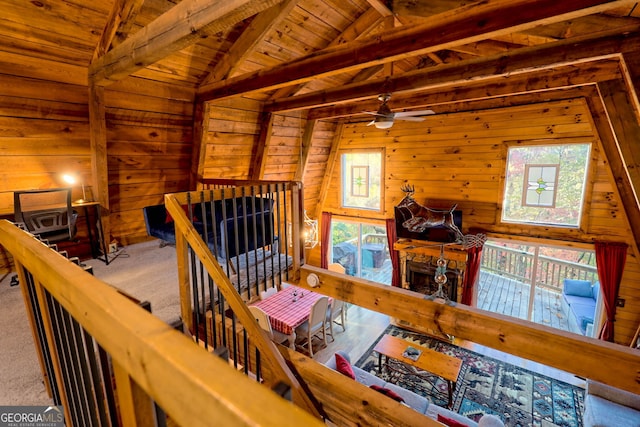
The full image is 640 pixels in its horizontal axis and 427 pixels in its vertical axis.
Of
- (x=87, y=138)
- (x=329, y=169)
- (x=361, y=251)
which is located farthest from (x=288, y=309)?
(x=87, y=138)

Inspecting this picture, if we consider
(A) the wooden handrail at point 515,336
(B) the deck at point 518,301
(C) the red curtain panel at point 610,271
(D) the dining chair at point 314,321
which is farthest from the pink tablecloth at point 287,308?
(C) the red curtain panel at point 610,271

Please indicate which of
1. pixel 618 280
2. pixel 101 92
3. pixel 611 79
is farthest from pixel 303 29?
pixel 618 280

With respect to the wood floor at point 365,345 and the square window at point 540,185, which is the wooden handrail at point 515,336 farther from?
the square window at point 540,185

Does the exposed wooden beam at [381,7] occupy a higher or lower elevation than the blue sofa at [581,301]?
higher

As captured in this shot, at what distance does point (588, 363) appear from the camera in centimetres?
195

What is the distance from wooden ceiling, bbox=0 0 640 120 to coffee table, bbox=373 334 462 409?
3850 millimetres

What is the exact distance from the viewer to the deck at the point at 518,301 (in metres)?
6.09

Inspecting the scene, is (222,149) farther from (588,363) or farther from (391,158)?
(588,363)

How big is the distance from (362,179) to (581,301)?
5.00 m

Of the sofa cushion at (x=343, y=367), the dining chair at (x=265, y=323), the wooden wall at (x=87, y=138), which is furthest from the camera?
the dining chair at (x=265, y=323)

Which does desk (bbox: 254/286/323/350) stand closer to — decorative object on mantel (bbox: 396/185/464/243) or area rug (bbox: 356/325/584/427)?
area rug (bbox: 356/325/584/427)

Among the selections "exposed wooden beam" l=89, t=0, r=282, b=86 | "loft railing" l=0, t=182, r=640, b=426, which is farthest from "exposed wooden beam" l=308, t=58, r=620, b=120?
"exposed wooden beam" l=89, t=0, r=282, b=86

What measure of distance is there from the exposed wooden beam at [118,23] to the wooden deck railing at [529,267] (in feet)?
22.1

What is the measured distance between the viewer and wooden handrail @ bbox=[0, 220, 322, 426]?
39 centimetres
